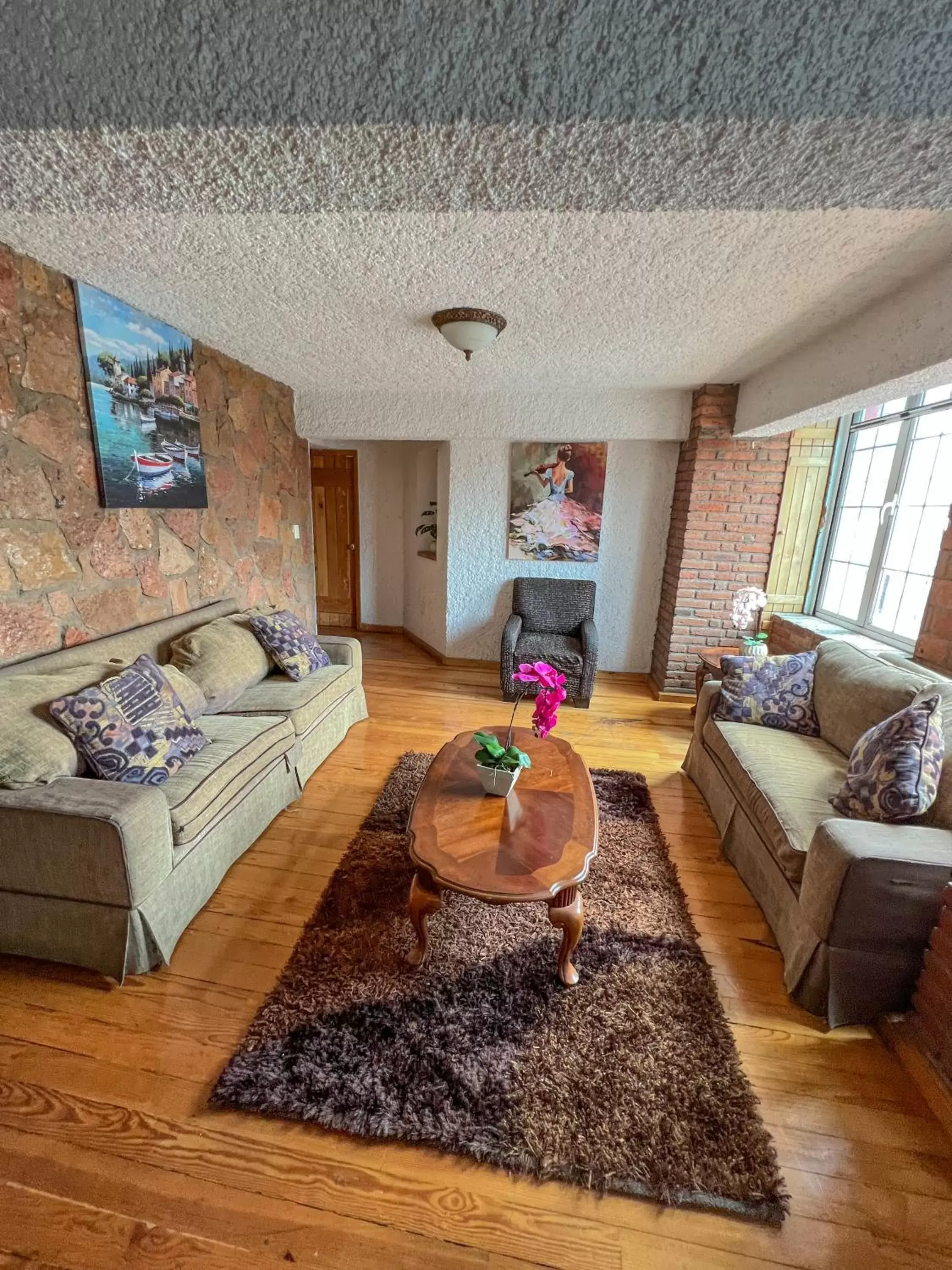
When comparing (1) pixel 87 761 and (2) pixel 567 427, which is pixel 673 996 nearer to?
(1) pixel 87 761

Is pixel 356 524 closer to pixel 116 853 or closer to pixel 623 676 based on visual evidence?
pixel 623 676

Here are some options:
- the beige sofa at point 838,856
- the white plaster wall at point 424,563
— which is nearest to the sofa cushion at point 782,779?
the beige sofa at point 838,856

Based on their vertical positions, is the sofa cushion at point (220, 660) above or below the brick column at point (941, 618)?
below

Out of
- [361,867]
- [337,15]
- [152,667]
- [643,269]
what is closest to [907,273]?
[643,269]

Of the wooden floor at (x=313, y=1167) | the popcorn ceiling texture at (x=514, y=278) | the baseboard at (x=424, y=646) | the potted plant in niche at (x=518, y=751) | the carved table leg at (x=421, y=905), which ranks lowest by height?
the wooden floor at (x=313, y=1167)

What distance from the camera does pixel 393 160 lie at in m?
0.66

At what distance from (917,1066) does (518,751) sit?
136 cm

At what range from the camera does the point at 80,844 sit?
4.82 feet

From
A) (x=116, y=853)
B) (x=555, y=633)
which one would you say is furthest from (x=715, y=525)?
(x=116, y=853)

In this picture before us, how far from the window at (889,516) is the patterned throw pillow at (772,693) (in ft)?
2.15

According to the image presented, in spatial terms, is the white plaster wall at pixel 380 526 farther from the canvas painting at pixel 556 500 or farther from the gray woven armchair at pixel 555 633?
the gray woven armchair at pixel 555 633

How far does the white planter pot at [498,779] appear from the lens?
181 cm

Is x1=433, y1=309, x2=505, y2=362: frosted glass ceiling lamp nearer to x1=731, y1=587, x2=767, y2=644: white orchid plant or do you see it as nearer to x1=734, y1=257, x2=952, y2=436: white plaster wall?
x1=734, y1=257, x2=952, y2=436: white plaster wall

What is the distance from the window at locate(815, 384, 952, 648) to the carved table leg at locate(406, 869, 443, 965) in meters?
2.66
